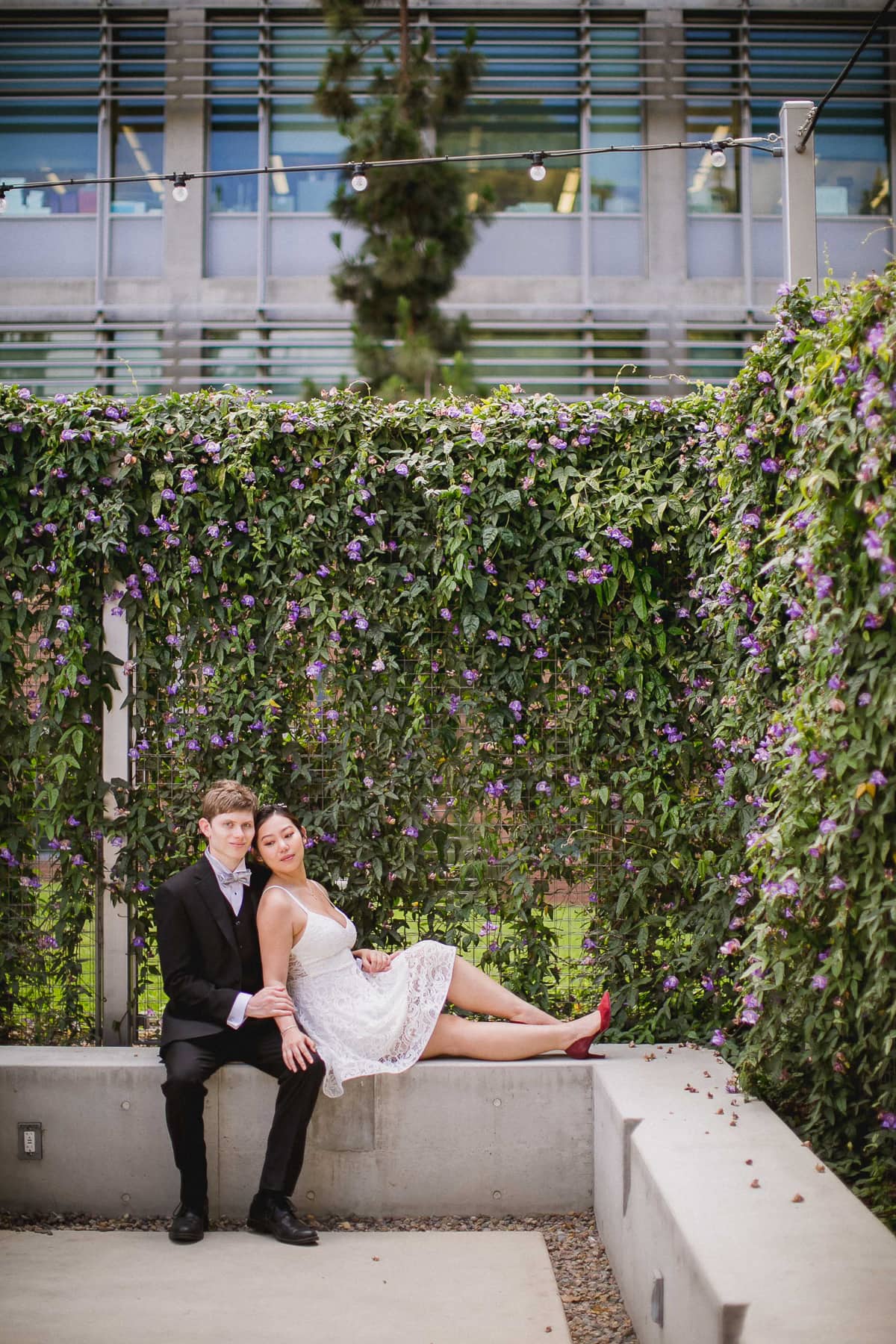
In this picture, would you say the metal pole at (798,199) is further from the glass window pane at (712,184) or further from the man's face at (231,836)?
the glass window pane at (712,184)

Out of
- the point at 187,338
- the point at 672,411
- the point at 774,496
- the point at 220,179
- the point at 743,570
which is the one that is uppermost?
the point at 220,179

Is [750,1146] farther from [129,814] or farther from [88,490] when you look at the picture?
[88,490]

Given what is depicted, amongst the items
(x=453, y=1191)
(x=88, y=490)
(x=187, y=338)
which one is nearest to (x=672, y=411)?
(x=88, y=490)

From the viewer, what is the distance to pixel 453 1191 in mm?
3648

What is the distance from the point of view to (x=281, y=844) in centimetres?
369

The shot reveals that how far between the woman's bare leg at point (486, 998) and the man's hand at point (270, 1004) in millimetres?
567

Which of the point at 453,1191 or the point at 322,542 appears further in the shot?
the point at 322,542

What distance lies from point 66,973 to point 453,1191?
1583 mm

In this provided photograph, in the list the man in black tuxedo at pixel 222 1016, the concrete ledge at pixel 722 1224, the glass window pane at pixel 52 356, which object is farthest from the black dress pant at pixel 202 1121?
the glass window pane at pixel 52 356

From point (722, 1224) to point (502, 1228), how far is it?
1352mm

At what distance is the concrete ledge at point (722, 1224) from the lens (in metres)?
2.07

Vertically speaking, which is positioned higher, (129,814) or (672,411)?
(672,411)

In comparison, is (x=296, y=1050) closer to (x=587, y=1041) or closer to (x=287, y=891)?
(x=287, y=891)

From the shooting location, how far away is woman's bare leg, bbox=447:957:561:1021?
150 inches
